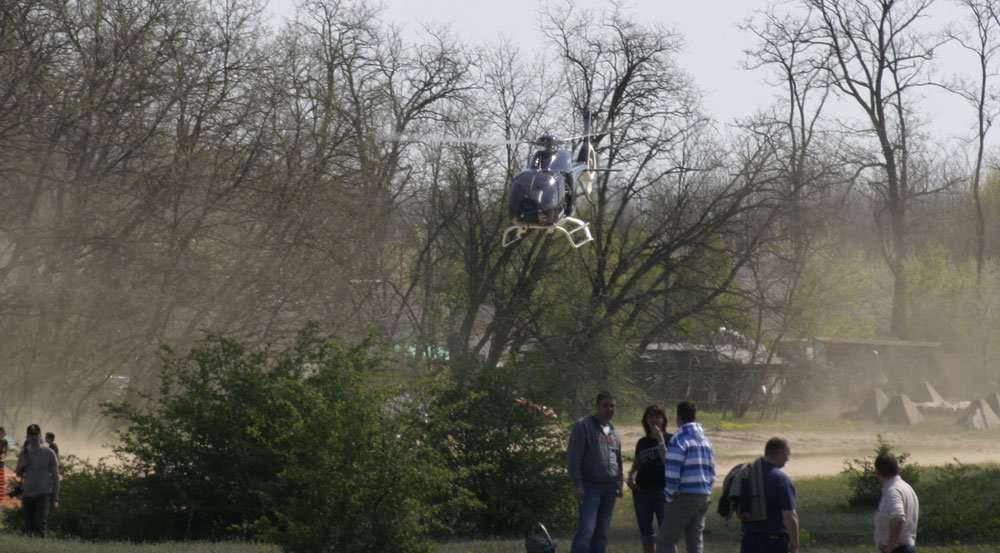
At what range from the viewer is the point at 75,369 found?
28.6 meters

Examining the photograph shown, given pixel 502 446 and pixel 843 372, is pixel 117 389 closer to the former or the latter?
pixel 502 446

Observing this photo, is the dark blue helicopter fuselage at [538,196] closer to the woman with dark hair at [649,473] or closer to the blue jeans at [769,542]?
the woman with dark hair at [649,473]

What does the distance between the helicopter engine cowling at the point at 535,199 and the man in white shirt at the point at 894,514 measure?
11.4 metres

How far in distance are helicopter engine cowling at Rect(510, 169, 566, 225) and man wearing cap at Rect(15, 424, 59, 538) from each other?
322 inches

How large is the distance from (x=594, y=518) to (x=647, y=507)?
1.78 ft

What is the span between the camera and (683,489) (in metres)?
11.5

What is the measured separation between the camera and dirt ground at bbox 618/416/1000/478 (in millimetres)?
34594

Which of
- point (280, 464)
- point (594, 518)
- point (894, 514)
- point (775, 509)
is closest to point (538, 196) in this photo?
point (280, 464)

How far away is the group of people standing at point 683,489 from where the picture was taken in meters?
10.0

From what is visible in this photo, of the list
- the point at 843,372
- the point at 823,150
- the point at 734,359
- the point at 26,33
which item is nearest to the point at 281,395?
the point at 26,33

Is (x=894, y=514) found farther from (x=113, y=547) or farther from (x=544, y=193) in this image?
(x=544, y=193)

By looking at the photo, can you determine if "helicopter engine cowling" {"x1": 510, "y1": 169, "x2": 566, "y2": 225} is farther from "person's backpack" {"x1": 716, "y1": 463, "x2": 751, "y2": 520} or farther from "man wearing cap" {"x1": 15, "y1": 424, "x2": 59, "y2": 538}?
"person's backpack" {"x1": 716, "y1": 463, "x2": 751, "y2": 520}

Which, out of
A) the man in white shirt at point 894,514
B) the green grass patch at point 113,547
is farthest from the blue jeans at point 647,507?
the green grass patch at point 113,547

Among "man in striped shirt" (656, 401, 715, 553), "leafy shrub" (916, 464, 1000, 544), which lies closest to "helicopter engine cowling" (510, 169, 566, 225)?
"leafy shrub" (916, 464, 1000, 544)
